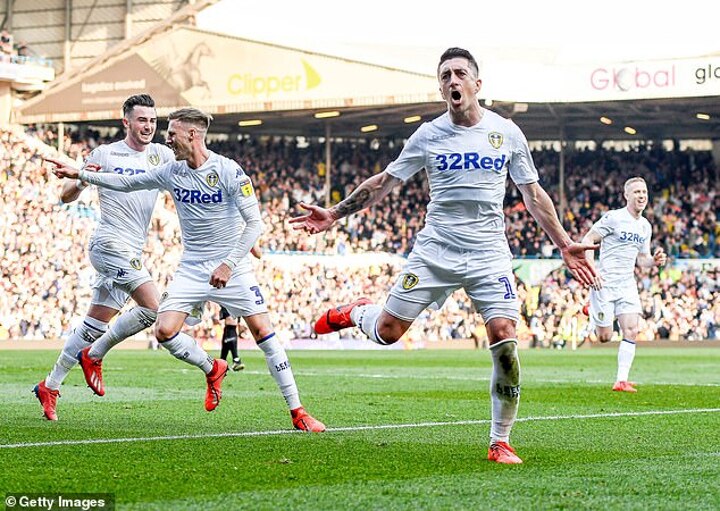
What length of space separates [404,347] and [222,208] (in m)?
31.8

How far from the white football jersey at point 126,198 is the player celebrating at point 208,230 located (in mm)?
1234

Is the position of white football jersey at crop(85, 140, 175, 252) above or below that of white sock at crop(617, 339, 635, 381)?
above

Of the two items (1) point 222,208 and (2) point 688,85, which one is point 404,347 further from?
(1) point 222,208

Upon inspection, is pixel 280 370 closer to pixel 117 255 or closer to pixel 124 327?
pixel 124 327

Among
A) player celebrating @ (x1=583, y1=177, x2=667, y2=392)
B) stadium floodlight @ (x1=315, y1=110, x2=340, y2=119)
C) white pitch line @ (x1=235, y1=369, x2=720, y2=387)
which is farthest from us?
stadium floodlight @ (x1=315, y1=110, x2=340, y2=119)

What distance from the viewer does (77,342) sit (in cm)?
1156

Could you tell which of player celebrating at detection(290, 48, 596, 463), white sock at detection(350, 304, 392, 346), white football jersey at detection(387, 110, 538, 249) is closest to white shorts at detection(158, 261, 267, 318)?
white sock at detection(350, 304, 392, 346)

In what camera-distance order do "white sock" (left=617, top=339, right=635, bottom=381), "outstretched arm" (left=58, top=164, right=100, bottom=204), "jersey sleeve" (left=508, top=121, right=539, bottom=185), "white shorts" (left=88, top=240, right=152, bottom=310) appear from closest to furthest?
"jersey sleeve" (left=508, top=121, right=539, bottom=185), "outstretched arm" (left=58, top=164, right=100, bottom=204), "white shorts" (left=88, top=240, right=152, bottom=310), "white sock" (left=617, top=339, right=635, bottom=381)

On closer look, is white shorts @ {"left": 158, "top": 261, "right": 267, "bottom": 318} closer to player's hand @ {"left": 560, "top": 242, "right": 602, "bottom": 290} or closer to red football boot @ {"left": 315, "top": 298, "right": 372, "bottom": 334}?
red football boot @ {"left": 315, "top": 298, "right": 372, "bottom": 334}

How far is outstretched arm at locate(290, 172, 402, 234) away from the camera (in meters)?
8.43

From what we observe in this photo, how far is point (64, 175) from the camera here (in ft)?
33.1

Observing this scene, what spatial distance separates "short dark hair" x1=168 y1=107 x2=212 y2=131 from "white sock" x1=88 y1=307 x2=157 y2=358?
1.87 meters

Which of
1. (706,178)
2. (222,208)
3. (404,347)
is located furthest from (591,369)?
(706,178)

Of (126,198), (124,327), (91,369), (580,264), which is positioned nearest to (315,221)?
(580,264)
